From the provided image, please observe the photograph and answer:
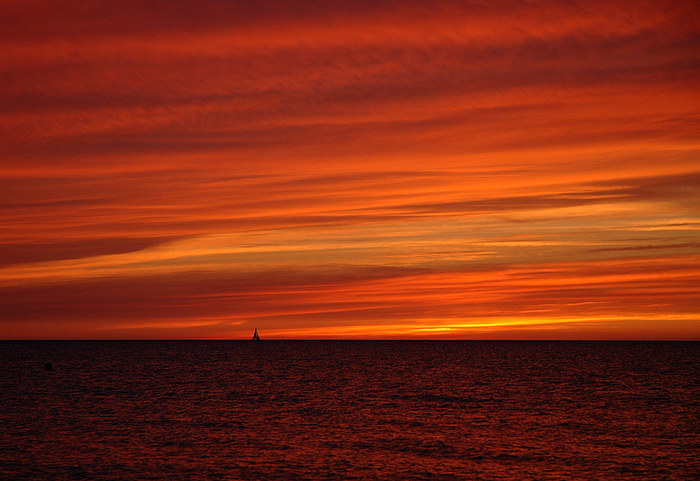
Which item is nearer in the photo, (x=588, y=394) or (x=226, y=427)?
(x=226, y=427)

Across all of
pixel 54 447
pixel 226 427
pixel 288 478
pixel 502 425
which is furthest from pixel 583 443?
pixel 54 447

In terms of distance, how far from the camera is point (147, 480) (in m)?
41.7

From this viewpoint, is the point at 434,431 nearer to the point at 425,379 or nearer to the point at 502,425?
the point at 502,425

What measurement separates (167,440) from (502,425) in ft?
91.6

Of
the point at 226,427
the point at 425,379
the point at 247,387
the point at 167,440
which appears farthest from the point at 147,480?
the point at 425,379

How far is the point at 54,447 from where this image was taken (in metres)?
51.3

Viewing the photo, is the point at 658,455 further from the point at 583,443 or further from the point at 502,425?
the point at 502,425

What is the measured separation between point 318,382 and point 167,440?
198 feet

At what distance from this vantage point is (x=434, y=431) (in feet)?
193

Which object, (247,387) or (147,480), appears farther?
(247,387)

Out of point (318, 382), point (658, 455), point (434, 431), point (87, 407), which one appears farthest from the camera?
point (318, 382)

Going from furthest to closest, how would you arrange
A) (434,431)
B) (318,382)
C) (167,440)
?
1. (318,382)
2. (434,431)
3. (167,440)

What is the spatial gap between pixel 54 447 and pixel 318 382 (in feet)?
214

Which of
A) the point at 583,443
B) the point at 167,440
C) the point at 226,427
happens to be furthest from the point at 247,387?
the point at 583,443
